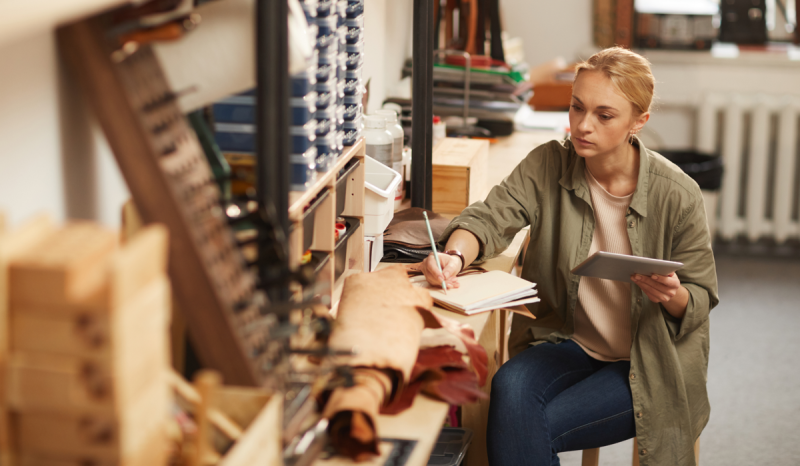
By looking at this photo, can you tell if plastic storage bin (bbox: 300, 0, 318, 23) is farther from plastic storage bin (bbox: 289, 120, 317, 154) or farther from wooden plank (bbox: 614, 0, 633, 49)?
wooden plank (bbox: 614, 0, 633, 49)

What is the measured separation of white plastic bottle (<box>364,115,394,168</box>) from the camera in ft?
7.32

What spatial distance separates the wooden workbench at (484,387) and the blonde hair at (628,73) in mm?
511

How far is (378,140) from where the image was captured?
7.32ft

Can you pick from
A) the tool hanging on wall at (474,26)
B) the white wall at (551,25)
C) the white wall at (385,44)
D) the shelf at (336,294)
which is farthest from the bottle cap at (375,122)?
the white wall at (551,25)

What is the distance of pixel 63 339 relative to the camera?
708mm

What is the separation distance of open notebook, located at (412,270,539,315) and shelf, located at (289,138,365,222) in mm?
332

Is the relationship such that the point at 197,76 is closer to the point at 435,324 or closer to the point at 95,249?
the point at 95,249

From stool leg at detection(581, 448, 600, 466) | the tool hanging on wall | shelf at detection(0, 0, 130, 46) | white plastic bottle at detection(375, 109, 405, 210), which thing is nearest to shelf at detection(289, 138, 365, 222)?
white plastic bottle at detection(375, 109, 405, 210)

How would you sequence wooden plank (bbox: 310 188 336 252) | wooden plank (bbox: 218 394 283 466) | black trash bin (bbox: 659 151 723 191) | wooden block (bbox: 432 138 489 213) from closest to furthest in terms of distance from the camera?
wooden plank (bbox: 218 394 283 466) < wooden plank (bbox: 310 188 336 252) < wooden block (bbox: 432 138 489 213) < black trash bin (bbox: 659 151 723 191)

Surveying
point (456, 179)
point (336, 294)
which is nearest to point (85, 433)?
point (336, 294)

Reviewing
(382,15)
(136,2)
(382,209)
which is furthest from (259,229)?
(382,15)

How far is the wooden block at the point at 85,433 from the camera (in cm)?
72

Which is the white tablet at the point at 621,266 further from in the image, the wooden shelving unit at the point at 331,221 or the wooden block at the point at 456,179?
the wooden block at the point at 456,179

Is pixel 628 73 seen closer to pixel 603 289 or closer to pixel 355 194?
pixel 603 289
